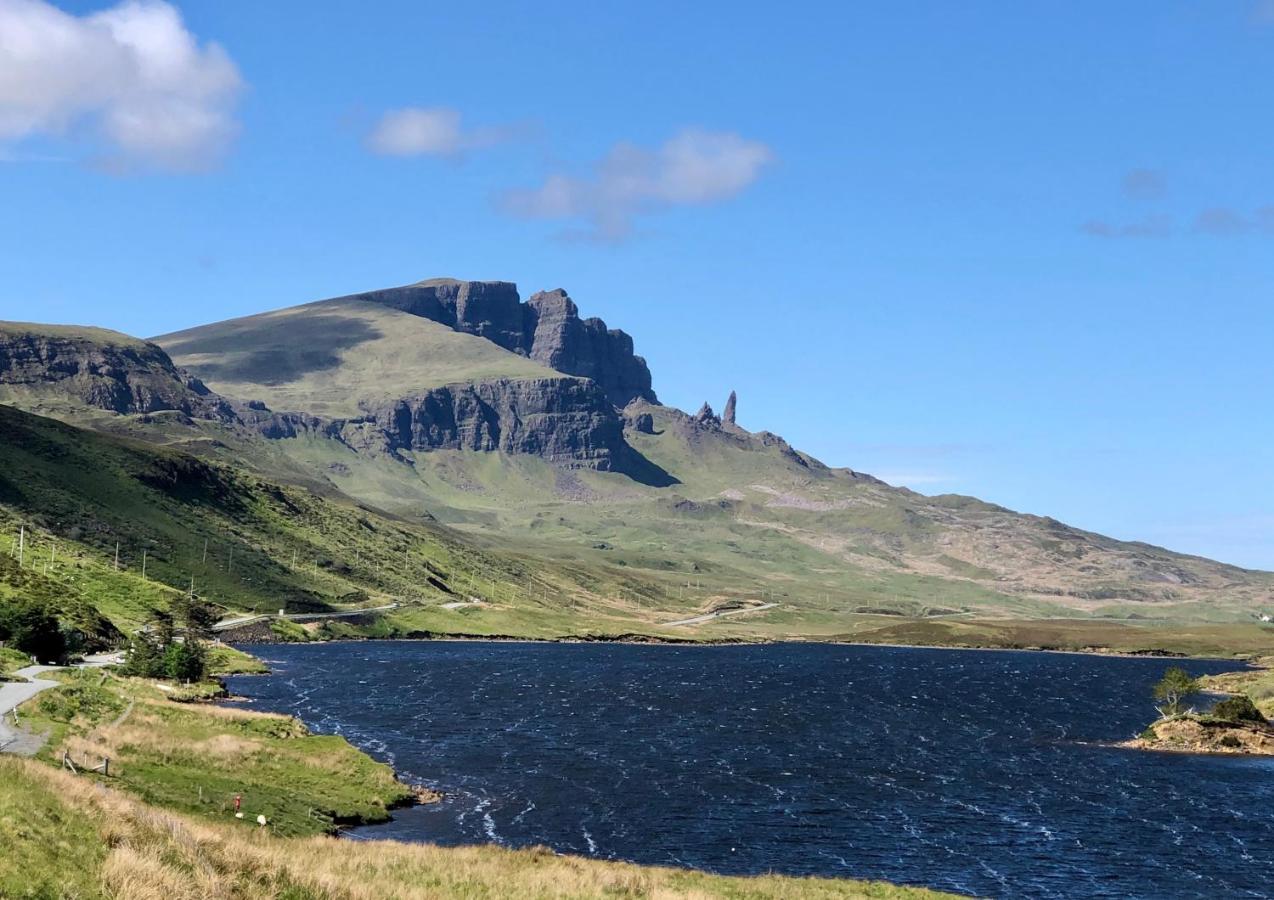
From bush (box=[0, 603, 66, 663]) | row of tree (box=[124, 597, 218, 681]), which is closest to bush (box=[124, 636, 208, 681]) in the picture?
row of tree (box=[124, 597, 218, 681])

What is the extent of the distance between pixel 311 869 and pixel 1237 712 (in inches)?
4954

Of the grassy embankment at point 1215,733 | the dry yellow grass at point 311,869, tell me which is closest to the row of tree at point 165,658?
the dry yellow grass at point 311,869

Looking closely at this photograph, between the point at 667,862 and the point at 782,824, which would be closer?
the point at 667,862

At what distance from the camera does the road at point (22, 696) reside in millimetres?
63656

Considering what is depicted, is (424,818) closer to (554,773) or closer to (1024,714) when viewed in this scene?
(554,773)

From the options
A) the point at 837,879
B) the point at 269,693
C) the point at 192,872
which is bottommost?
the point at 269,693

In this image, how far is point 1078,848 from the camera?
266ft

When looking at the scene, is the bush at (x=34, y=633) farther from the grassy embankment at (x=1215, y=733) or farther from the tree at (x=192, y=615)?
the grassy embankment at (x=1215, y=733)

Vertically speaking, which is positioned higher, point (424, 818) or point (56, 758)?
→ point (56, 758)

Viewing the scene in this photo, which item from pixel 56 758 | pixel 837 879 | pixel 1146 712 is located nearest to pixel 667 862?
pixel 837 879

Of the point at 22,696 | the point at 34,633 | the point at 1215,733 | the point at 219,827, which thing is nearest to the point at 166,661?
the point at 34,633

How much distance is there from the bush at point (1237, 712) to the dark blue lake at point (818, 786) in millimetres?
11628

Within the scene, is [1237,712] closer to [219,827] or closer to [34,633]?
[219,827]

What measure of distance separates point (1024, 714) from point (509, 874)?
133352 millimetres
